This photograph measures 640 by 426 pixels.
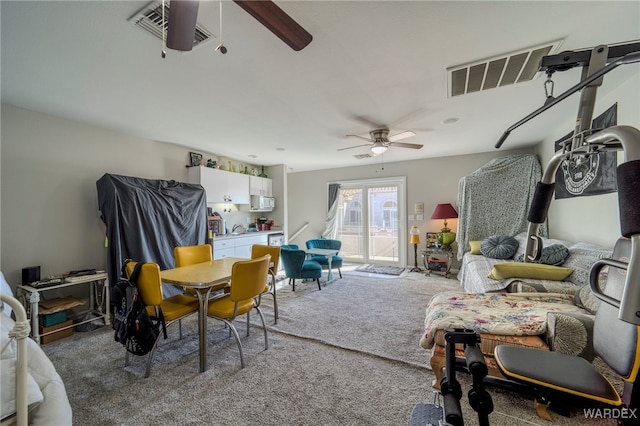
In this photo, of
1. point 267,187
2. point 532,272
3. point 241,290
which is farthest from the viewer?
point 267,187

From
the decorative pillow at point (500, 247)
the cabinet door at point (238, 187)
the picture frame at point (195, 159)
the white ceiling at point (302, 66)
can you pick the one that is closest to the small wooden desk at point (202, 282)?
the white ceiling at point (302, 66)

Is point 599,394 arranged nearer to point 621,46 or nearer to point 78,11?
point 621,46

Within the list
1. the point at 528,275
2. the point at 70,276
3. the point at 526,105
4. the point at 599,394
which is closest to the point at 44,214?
the point at 70,276

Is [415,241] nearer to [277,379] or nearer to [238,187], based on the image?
[238,187]

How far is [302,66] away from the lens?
6.74 feet

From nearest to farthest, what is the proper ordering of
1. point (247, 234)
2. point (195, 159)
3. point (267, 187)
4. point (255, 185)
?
point (195, 159) < point (247, 234) < point (255, 185) < point (267, 187)

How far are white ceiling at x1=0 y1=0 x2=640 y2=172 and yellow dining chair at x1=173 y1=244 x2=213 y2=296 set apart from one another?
1.61 m

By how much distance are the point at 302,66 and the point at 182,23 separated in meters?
1.08

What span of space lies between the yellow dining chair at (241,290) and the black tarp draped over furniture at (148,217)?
5.34 feet

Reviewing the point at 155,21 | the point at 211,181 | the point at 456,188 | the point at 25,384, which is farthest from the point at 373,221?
the point at 25,384

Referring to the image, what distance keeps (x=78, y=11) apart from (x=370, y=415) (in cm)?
306

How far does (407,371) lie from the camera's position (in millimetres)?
2074

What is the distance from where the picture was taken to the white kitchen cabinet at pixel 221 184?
175 inches

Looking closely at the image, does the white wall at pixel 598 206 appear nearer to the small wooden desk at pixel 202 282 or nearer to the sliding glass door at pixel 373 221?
the sliding glass door at pixel 373 221
